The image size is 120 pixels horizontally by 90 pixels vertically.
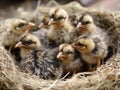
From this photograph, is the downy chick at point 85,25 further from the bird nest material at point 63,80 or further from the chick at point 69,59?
the bird nest material at point 63,80

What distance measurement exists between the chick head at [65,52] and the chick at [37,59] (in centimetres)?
9

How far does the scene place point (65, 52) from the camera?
359 centimetres

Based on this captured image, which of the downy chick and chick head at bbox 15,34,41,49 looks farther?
the downy chick

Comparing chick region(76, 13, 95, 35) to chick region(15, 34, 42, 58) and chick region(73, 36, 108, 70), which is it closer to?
chick region(73, 36, 108, 70)

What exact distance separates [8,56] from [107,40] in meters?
0.87

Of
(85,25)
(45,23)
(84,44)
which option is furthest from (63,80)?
(45,23)

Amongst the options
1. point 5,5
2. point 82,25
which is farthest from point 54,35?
point 5,5

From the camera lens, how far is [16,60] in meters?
3.87

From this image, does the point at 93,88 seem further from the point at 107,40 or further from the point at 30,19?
the point at 30,19

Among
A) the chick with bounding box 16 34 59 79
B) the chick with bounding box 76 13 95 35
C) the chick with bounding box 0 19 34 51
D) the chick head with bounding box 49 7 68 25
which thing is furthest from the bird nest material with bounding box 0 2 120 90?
the chick head with bounding box 49 7 68 25

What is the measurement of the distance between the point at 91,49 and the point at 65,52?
21 centimetres

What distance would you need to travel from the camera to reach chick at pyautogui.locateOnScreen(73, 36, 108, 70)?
3600mm

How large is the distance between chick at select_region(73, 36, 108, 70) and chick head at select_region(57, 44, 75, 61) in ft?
0.15

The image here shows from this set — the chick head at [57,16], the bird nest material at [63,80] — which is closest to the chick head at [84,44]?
the bird nest material at [63,80]
